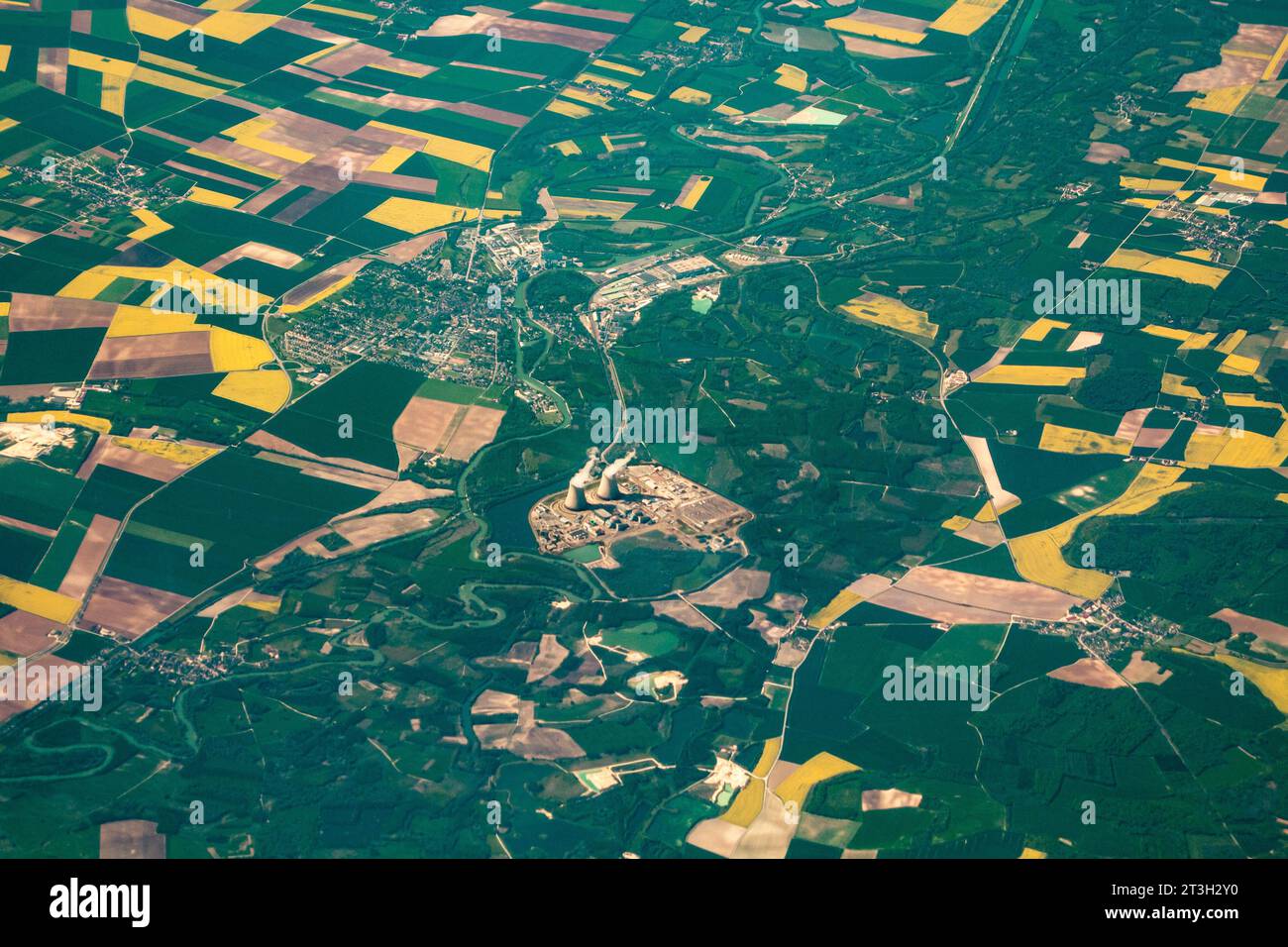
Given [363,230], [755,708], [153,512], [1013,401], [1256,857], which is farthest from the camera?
[363,230]

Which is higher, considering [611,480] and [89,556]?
[611,480]

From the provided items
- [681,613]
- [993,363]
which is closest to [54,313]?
[681,613]

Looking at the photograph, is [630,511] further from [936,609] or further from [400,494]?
[936,609]

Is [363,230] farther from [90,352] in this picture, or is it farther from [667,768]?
[667,768]

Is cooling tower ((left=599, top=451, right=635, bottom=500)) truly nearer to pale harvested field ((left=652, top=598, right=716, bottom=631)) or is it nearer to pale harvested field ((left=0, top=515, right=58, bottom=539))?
pale harvested field ((left=652, top=598, right=716, bottom=631))

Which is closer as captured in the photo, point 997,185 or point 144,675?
point 144,675

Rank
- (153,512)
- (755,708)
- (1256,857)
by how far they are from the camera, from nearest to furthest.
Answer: (1256,857)
(755,708)
(153,512)

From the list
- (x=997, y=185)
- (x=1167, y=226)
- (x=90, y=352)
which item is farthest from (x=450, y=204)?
(x=1167, y=226)
